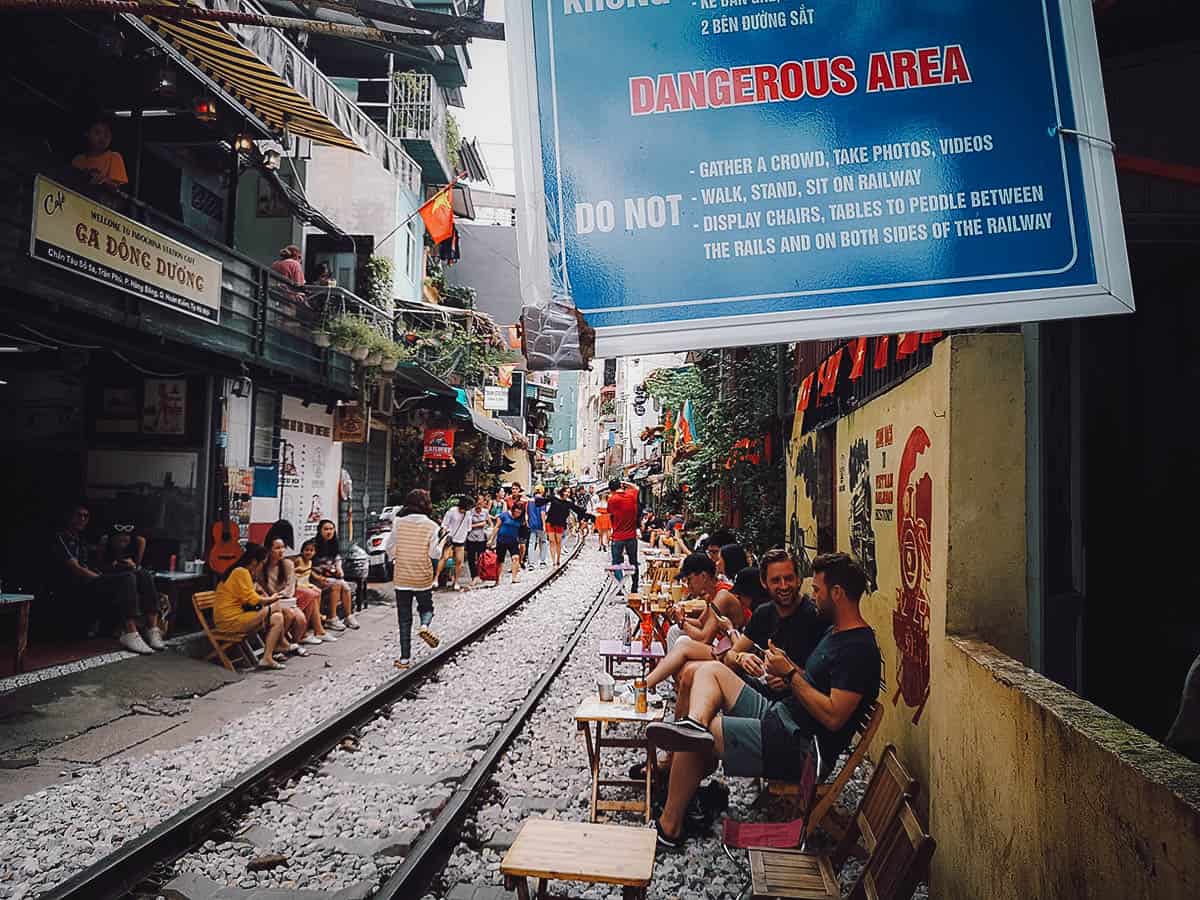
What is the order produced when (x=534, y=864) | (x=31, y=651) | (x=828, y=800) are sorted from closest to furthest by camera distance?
A: (x=534, y=864) < (x=828, y=800) < (x=31, y=651)

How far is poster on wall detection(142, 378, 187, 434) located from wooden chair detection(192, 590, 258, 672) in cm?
321

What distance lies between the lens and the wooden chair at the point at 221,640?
30.2ft

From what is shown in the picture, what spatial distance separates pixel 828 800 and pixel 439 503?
62.7 ft

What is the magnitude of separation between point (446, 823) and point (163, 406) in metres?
8.81

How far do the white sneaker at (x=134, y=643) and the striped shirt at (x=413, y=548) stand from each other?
2838 mm

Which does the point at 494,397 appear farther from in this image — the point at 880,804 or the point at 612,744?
the point at 880,804

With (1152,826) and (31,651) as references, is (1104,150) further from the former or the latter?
(31,651)

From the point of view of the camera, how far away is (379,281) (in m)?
17.7

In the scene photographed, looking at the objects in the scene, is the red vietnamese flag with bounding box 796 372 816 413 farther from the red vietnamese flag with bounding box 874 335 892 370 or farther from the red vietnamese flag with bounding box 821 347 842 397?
the red vietnamese flag with bounding box 874 335 892 370

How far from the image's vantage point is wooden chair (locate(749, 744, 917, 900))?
354 cm

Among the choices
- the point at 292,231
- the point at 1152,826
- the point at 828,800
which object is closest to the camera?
the point at 1152,826

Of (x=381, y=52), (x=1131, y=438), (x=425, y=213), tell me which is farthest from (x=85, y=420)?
(x=381, y=52)

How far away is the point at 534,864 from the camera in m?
3.52

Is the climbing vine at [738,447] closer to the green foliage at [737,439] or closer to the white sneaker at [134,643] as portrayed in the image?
the green foliage at [737,439]
